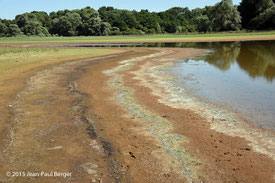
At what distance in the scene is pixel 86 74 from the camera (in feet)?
65.6

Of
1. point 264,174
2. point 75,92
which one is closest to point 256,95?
point 264,174

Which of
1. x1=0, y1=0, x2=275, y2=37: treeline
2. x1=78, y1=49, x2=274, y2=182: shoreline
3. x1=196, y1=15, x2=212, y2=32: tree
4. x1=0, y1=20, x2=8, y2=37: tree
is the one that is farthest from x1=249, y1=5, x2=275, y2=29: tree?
x1=0, y1=20, x2=8, y2=37: tree

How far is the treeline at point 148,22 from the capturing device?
304ft

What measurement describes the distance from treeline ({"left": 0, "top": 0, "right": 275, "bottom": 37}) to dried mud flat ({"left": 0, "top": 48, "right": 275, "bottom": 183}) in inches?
3419

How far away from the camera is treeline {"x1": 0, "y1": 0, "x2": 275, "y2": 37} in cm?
9262

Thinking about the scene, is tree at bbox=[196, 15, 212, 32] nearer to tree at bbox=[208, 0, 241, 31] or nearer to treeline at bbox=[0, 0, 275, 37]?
treeline at bbox=[0, 0, 275, 37]

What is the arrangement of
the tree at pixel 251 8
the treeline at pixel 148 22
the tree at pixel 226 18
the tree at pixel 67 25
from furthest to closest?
the tree at pixel 67 25
the tree at pixel 251 8
the treeline at pixel 148 22
the tree at pixel 226 18

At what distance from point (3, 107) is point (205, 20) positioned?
105205mm

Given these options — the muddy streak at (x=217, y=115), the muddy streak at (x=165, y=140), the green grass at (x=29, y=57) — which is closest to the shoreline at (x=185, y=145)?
the muddy streak at (x=165, y=140)

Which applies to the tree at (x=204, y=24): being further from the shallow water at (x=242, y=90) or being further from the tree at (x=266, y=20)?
the shallow water at (x=242, y=90)

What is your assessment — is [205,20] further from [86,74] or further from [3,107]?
[3,107]

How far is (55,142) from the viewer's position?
24.5ft

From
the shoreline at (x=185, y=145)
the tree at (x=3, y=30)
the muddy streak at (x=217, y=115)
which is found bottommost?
the muddy streak at (x=217, y=115)

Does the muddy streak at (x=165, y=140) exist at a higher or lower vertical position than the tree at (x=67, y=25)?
lower
